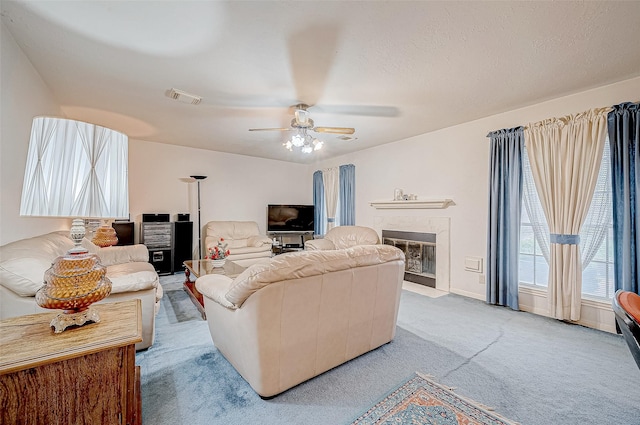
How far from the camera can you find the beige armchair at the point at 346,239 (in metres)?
5.07

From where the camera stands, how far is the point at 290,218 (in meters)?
6.51

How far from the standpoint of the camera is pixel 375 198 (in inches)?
208

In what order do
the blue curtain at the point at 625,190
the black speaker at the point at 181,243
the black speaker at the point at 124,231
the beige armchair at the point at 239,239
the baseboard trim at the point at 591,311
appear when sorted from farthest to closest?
the beige armchair at the point at 239,239 < the black speaker at the point at 181,243 < the black speaker at the point at 124,231 < the baseboard trim at the point at 591,311 < the blue curtain at the point at 625,190

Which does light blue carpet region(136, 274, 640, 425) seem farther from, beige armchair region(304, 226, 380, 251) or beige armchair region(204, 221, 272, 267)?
beige armchair region(304, 226, 380, 251)

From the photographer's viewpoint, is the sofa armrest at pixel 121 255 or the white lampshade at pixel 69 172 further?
the sofa armrest at pixel 121 255

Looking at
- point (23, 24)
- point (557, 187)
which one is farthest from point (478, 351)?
point (23, 24)

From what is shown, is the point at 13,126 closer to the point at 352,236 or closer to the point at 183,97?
the point at 183,97

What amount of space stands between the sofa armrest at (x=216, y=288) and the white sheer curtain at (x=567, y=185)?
11.4 feet

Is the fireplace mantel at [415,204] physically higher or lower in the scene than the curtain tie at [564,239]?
higher

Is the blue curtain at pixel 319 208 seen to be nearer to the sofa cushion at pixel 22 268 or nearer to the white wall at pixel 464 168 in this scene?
the white wall at pixel 464 168

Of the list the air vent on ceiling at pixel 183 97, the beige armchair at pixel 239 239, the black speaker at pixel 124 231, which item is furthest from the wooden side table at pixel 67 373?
the black speaker at pixel 124 231

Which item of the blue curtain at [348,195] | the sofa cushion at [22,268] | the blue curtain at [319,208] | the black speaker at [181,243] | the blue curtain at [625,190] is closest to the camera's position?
the sofa cushion at [22,268]

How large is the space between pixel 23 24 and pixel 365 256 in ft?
9.68

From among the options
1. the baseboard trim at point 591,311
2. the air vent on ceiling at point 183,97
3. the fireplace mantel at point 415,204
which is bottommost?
the baseboard trim at point 591,311
